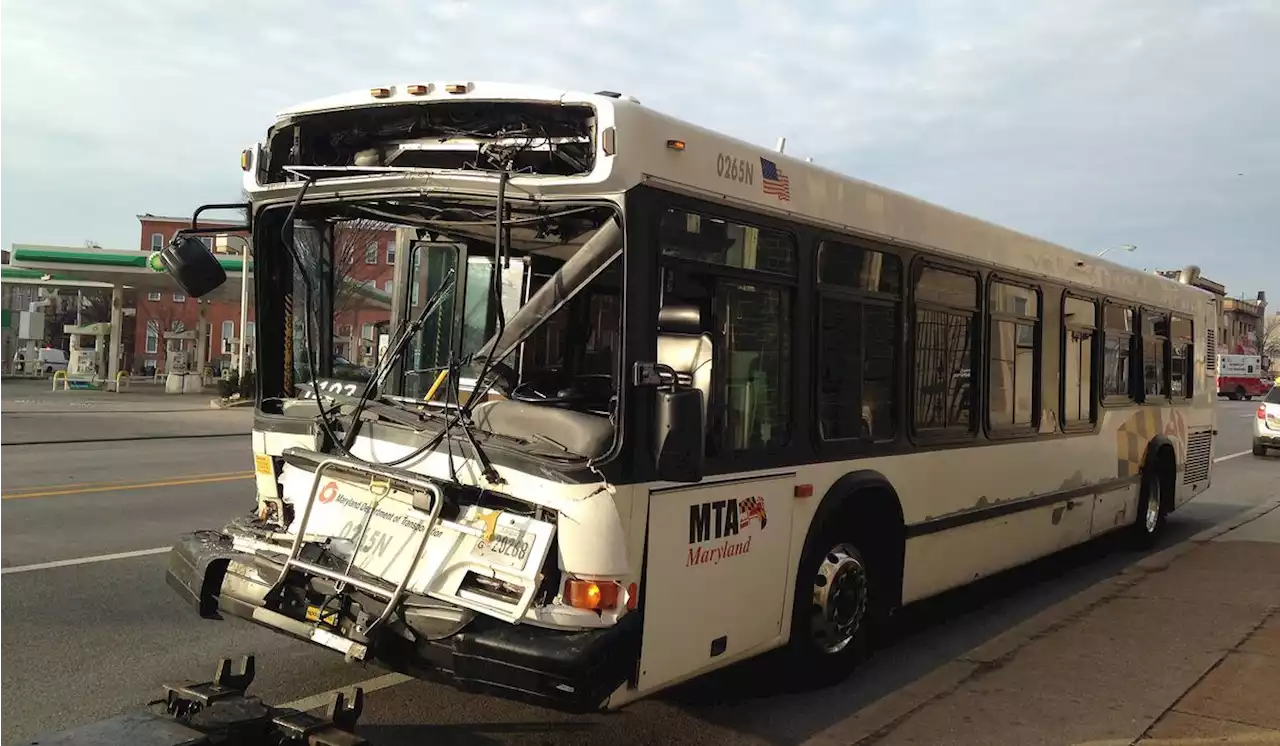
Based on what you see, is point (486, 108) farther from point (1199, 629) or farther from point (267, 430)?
point (1199, 629)

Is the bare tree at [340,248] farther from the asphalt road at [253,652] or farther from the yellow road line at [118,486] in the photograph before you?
the yellow road line at [118,486]

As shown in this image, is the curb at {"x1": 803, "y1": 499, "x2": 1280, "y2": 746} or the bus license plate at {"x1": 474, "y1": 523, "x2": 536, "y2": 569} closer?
the bus license plate at {"x1": 474, "y1": 523, "x2": 536, "y2": 569}

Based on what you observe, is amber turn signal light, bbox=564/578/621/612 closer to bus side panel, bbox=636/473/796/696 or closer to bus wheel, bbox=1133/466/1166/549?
bus side panel, bbox=636/473/796/696

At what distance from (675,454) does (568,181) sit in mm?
1193

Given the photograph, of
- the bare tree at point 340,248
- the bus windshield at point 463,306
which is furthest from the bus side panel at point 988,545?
the bare tree at point 340,248

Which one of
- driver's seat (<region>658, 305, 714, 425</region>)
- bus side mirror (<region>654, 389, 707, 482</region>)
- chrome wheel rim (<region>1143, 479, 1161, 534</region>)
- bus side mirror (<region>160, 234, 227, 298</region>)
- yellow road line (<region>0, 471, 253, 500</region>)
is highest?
bus side mirror (<region>160, 234, 227, 298</region>)

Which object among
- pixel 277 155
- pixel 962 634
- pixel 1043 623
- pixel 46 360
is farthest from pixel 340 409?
pixel 46 360

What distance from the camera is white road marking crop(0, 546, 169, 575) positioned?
24.0 ft

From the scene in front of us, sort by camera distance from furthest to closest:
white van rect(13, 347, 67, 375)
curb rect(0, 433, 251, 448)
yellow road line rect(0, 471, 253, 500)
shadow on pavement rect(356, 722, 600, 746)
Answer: white van rect(13, 347, 67, 375)
curb rect(0, 433, 251, 448)
yellow road line rect(0, 471, 253, 500)
shadow on pavement rect(356, 722, 600, 746)

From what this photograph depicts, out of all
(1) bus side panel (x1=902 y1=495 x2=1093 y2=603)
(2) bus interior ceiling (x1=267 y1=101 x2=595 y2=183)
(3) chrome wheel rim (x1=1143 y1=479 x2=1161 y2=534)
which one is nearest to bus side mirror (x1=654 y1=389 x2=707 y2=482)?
(2) bus interior ceiling (x1=267 y1=101 x2=595 y2=183)

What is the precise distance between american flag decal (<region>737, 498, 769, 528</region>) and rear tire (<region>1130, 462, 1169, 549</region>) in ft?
22.6

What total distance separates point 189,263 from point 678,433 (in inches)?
105

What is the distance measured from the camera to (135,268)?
35.5m

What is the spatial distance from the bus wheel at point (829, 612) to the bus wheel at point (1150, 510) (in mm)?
5761
